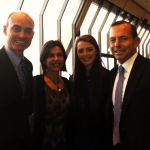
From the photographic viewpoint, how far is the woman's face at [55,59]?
→ 3.26m

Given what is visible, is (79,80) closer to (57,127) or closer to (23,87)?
(57,127)

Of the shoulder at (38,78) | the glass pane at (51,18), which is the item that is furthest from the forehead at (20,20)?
the glass pane at (51,18)

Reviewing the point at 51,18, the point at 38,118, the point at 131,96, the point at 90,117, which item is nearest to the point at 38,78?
the point at 38,118

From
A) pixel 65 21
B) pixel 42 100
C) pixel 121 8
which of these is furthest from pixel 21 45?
pixel 121 8

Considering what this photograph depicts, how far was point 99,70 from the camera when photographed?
3.39 metres

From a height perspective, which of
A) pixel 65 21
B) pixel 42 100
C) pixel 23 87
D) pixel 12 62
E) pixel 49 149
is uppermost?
pixel 65 21

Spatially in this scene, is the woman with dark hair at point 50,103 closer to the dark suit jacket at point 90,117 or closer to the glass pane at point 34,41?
the dark suit jacket at point 90,117

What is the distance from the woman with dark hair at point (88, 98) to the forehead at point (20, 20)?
806mm

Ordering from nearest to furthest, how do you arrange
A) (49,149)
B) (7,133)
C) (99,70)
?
(7,133) < (49,149) < (99,70)

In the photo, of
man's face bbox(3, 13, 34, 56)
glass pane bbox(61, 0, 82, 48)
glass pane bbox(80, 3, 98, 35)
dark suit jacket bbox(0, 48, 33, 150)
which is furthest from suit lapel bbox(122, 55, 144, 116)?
glass pane bbox(80, 3, 98, 35)

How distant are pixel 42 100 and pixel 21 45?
661 millimetres

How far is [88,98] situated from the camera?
3.29 meters

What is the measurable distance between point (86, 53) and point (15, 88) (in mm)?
1101

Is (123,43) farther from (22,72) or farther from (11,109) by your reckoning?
(11,109)
